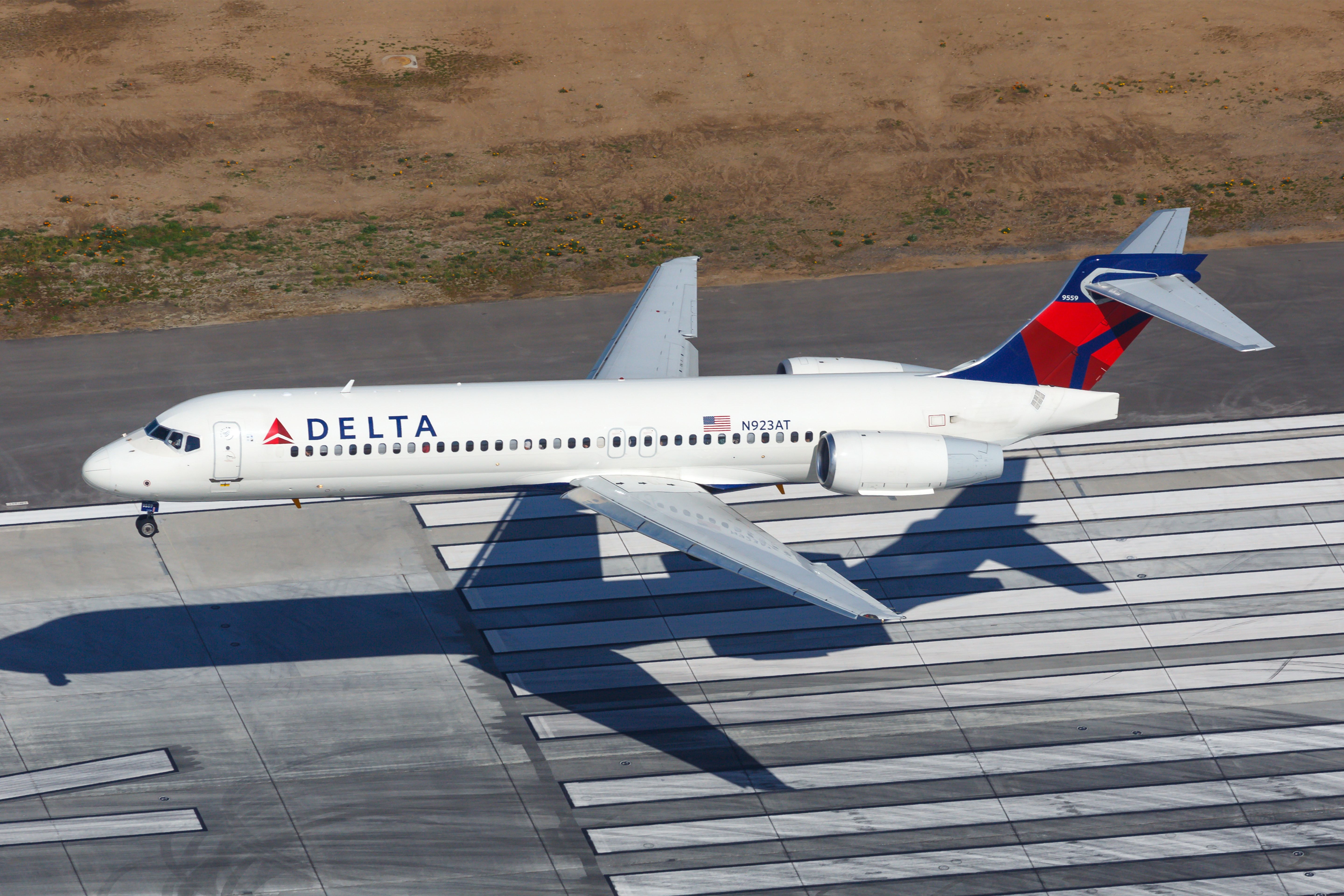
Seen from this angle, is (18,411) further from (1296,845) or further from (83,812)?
(1296,845)

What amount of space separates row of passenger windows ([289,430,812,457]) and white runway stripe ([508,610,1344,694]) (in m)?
5.77

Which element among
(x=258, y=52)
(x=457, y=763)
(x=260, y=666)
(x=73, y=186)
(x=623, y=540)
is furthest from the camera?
(x=258, y=52)

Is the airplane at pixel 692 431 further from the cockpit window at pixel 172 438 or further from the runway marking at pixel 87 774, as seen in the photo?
the runway marking at pixel 87 774

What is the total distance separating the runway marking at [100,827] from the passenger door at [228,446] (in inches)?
321

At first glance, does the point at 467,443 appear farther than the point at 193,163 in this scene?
No

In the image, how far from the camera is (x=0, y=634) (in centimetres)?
3441

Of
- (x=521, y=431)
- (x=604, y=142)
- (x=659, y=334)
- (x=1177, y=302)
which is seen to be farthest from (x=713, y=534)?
(x=604, y=142)

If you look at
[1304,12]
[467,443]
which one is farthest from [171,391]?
[1304,12]

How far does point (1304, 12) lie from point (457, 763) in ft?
198

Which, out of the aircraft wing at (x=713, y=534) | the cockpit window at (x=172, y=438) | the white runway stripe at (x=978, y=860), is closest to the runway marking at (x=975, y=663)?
the white runway stripe at (x=978, y=860)

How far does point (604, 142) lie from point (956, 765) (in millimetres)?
36812

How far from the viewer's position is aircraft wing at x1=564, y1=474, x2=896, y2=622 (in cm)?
2845

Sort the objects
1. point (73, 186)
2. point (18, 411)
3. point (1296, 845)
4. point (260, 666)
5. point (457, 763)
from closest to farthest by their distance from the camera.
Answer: point (1296, 845) < point (457, 763) < point (260, 666) < point (18, 411) < point (73, 186)

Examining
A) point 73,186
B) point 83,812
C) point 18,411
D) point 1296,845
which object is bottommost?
point 1296,845
